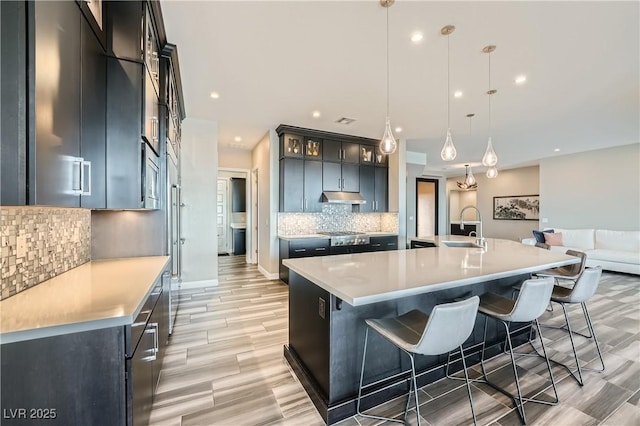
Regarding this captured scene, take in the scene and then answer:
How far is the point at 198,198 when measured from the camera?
4.53 m

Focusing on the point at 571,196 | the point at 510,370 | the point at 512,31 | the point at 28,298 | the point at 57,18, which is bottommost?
the point at 510,370

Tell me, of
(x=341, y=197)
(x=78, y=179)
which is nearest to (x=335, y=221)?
(x=341, y=197)

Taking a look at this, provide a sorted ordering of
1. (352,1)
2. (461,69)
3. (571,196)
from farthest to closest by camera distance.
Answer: (571,196)
(461,69)
(352,1)

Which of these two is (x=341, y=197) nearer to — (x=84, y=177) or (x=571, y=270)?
(x=571, y=270)

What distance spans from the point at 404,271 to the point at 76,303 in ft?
6.27

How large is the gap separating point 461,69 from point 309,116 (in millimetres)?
2248

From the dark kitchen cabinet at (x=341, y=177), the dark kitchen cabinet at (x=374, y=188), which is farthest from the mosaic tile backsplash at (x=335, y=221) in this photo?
the dark kitchen cabinet at (x=341, y=177)

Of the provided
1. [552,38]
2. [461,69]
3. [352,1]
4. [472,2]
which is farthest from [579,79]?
[352,1]

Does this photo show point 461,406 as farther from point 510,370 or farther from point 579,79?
point 579,79

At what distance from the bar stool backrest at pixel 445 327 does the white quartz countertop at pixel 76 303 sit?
1.42 metres

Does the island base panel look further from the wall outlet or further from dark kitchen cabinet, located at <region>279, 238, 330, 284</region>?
dark kitchen cabinet, located at <region>279, 238, 330, 284</region>

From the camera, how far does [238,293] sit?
14.2ft

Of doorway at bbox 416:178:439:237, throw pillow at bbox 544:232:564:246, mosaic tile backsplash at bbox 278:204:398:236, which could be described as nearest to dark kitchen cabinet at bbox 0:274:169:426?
mosaic tile backsplash at bbox 278:204:398:236

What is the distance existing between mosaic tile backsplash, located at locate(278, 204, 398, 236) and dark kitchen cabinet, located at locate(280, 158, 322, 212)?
337mm
